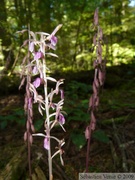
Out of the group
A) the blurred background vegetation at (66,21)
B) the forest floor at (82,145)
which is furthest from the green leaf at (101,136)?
the blurred background vegetation at (66,21)

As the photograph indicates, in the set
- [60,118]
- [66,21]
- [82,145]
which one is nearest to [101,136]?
[82,145]

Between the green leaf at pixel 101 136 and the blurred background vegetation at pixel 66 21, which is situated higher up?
the blurred background vegetation at pixel 66 21

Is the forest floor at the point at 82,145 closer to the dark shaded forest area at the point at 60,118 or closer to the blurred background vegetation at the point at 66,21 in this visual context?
the dark shaded forest area at the point at 60,118

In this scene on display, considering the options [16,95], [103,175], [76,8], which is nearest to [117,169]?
[103,175]

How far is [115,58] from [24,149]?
7177mm

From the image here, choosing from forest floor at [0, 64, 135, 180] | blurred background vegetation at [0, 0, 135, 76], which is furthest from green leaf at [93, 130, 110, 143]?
blurred background vegetation at [0, 0, 135, 76]

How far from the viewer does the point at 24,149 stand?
2.76 metres

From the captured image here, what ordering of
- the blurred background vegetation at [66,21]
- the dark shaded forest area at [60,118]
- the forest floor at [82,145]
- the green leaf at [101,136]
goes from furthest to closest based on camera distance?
1. the blurred background vegetation at [66,21]
2. the green leaf at [101,136]
3. the forest floor at [82,145]
4. the dark shaded forest area at [60,118]

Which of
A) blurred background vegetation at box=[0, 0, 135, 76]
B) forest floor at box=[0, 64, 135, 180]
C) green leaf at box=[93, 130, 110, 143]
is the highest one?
blurred background vegetation at box=[0, 0, 135, 76]

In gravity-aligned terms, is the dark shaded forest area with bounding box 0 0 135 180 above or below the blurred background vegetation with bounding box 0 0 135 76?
below

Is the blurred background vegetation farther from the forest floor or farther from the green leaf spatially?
the green leaf

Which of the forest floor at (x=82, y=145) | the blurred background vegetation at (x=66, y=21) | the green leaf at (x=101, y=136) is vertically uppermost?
the blurred background vegetation at (x=66, y=21)

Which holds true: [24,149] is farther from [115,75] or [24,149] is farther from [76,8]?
[76,8]

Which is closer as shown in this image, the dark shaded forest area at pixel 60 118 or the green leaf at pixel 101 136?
the dark shaded forest area at pixel 60 118
